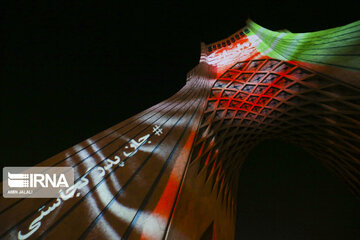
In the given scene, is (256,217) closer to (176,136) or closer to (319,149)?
(319,149)

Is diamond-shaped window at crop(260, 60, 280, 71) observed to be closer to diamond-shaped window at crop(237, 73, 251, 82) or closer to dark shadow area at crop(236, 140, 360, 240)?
diamond-shaped window at crop(237, 73, 251, 82)

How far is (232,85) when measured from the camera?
19.4 ft

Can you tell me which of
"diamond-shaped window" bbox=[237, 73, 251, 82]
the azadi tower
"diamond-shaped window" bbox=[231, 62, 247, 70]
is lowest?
the azadi tower

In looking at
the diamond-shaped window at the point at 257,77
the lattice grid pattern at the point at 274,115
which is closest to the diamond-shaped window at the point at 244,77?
the lattice grid pattern at the point at 274,115

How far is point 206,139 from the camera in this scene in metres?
4.55

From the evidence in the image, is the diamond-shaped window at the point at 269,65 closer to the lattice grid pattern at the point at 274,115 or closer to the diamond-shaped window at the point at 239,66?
the lattice grid pattern at the point at 274,115

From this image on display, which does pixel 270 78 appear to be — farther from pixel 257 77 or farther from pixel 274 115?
pixel 274 115

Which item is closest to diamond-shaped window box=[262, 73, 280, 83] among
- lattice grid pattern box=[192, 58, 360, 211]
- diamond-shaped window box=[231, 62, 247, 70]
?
lattice grid pattern box=[192, 58, 360, 211]

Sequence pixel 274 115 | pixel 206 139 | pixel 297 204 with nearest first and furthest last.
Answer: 1. pixel 206 139
2. pixel 274 115
3. pixel 297 204

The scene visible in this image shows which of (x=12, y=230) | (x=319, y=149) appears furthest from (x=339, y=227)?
(x=12, y=230)

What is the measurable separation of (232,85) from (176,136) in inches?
142

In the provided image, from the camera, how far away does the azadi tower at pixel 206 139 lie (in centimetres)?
171

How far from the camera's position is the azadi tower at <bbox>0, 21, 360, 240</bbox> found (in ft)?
5.62

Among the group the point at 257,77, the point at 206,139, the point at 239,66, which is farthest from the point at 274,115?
the point at 206,139
